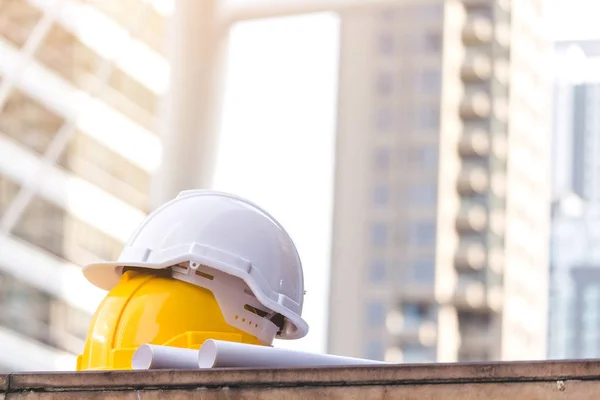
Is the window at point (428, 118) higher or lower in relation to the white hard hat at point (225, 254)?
higher

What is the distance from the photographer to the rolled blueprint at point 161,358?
1.32m

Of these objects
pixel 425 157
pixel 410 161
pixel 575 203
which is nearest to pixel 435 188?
pixel 425 157

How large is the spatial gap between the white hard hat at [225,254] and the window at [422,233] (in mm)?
42922

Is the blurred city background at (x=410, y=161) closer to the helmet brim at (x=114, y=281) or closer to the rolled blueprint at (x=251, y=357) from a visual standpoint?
the helmet brim at (x=114, y=281)

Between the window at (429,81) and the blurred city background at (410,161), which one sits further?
the window at (429,81)

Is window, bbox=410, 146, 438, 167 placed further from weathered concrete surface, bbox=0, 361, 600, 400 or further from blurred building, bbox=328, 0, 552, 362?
weathered concrete surface, bbox=0, 361, 600, 400

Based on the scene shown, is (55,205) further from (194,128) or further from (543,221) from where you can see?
(543,221)

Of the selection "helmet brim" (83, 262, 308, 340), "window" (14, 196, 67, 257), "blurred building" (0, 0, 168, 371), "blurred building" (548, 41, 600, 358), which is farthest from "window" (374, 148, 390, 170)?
"blurred building" (548, 41, 600, 358)

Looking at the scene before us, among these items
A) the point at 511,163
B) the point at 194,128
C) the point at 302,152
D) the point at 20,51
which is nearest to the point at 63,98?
the point at 20,51

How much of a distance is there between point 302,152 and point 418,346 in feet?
27.2

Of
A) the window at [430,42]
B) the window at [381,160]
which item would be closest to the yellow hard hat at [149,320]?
Answer: the window at [381,160]

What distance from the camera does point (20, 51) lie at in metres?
22.7

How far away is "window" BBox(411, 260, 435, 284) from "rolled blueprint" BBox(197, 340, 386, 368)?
4355 cm

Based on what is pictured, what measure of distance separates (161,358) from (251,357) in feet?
0.31
